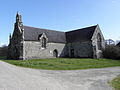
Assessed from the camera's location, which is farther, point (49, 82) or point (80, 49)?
point (80, 49)

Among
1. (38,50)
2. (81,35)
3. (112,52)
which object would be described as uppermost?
(81,35)

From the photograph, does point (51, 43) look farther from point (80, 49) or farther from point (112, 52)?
point (112, 52)

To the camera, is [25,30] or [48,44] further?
[48,44]

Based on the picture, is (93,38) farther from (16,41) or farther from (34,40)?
(16,41)

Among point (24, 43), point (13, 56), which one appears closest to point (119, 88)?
point (24, 43)

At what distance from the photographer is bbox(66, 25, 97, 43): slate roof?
37.1 m

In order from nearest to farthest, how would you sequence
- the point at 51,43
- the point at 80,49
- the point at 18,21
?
the point at 18,21 → the point at 51,43 → the point at 80,49

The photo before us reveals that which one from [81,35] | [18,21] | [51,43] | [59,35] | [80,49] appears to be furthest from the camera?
[59,35]

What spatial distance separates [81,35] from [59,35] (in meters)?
7.42

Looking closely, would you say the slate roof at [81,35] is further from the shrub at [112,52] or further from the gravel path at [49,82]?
the gravel path at [49,82]

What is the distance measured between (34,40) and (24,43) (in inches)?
120

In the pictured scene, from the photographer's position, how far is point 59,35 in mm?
42062

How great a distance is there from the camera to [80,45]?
37875 mm

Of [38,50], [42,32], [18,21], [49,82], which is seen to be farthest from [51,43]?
[49,82]
